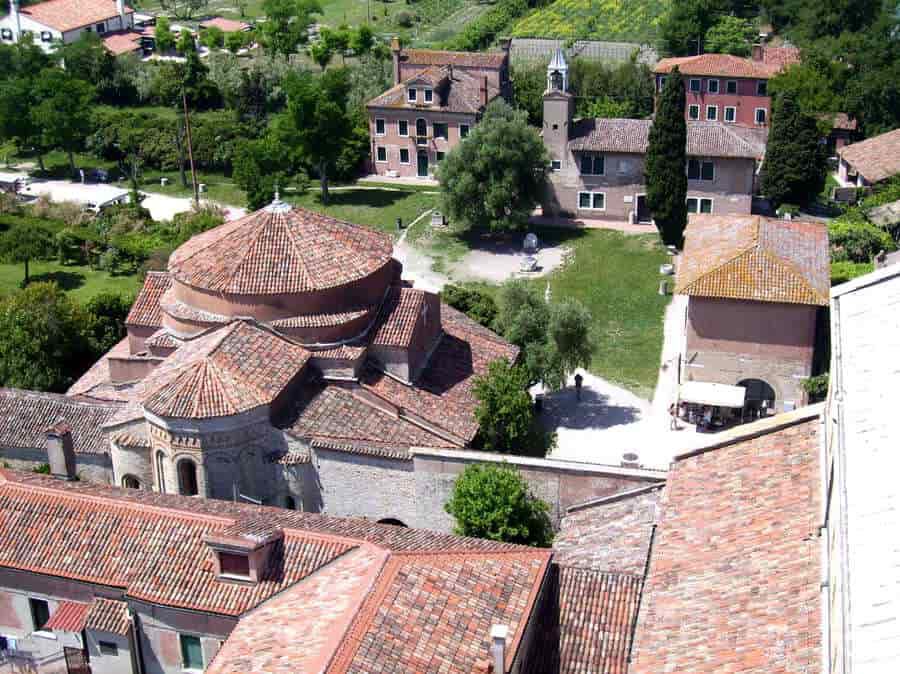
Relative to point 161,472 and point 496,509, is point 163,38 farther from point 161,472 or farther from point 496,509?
point 496,509

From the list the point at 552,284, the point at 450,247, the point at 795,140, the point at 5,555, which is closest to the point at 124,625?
the point at 5,555

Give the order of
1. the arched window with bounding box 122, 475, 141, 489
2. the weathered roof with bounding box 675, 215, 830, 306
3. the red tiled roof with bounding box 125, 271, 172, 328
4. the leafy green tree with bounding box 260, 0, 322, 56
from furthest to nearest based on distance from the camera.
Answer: the leafy green tree with bounding box 260, 0, 322, 56 < the weathered roof with bounding box 675, 215, 830, 306 < the red tiled roof with bounding box 125, 271, 172, 328 < the arched window with bounding box 122, 475, 141, 489

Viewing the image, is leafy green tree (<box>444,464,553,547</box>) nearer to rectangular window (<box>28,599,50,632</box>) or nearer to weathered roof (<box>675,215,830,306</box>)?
rectangular window (<box>28,599,50,632</box>)

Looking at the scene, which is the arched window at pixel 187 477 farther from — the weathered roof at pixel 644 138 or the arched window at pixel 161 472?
the weathered roof at pixel 644 138

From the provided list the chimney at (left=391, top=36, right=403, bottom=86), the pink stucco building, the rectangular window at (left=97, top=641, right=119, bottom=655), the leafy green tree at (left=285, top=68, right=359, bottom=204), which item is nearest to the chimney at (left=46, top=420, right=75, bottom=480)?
the rectangular window at (left=97, top=641, right=119, bottom=655)

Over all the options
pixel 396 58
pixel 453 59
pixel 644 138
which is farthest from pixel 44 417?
pixel 453 59

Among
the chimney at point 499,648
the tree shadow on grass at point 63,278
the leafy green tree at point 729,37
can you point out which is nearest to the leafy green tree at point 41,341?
the tree shadow on grass at point 63,278
